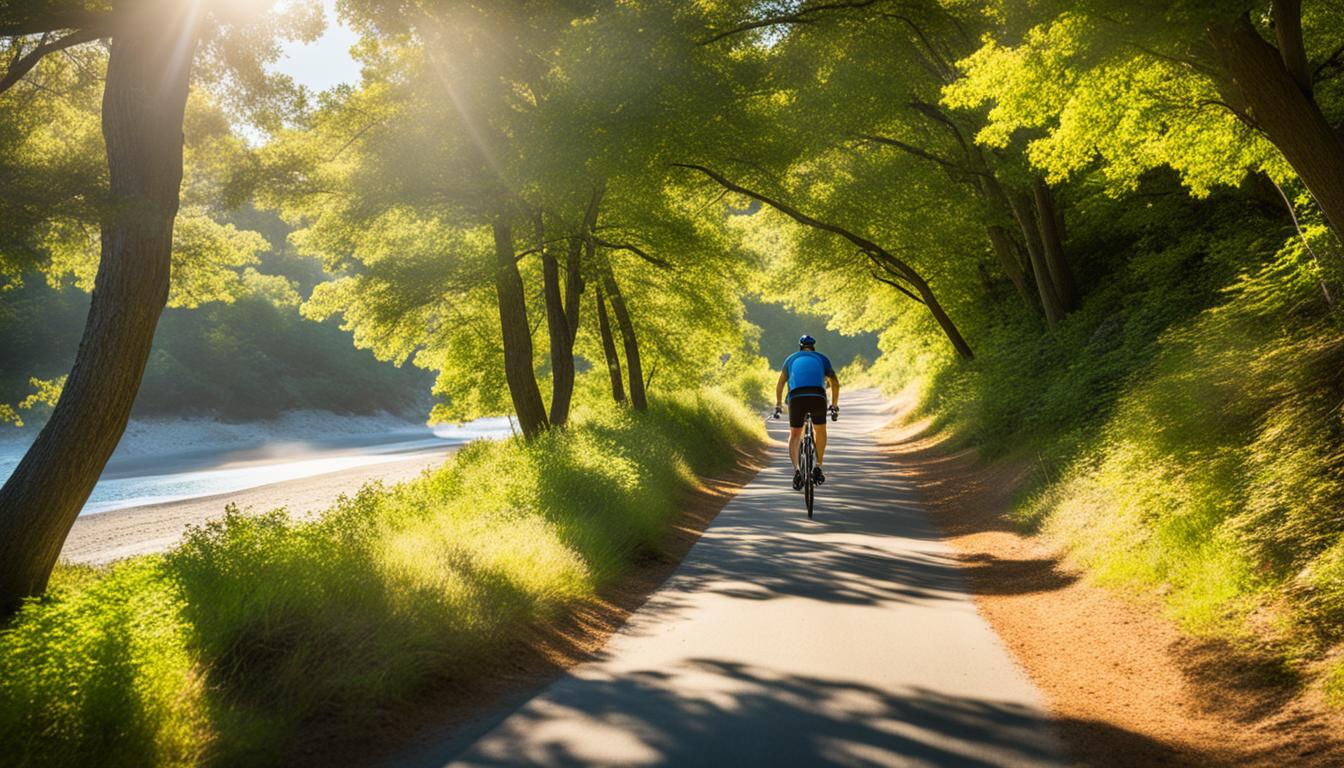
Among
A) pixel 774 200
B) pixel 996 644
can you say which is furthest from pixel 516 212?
pixel 996 644

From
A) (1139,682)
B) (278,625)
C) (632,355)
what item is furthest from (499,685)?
(632,355)

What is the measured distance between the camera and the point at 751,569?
10.0m

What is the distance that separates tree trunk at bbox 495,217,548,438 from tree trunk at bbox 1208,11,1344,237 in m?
11.4

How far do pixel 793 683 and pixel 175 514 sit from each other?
22.3 m

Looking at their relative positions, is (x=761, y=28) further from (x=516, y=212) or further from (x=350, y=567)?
(x=350, y=567)

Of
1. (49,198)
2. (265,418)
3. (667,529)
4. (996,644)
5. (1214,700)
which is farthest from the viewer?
(265,418)

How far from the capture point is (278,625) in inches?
225

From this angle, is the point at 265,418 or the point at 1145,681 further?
the point at 265,418

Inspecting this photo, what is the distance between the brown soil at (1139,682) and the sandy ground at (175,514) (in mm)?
11277

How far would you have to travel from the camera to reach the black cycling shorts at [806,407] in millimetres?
12828

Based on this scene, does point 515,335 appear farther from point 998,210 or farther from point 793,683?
point 793,683

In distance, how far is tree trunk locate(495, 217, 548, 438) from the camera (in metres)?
16.5

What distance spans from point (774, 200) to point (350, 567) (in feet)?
51.7

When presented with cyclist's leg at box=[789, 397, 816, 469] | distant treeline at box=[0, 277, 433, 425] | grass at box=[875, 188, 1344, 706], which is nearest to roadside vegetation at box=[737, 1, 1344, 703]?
grass at box=[875, 188, 1344, 706]
